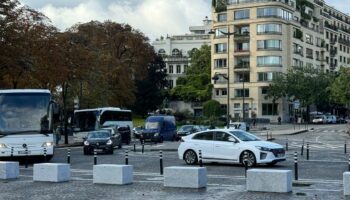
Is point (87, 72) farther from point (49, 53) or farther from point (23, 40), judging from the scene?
point (23, 40)

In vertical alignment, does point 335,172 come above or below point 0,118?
below

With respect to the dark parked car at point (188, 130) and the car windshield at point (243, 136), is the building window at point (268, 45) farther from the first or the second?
the car windshield at point (243, 136)

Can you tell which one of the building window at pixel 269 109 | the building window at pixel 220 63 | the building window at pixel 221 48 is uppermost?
the building window at pixel 221 48

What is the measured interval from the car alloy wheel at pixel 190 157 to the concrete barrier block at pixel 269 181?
34.1 ft

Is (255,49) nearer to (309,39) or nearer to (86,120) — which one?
(309,39)

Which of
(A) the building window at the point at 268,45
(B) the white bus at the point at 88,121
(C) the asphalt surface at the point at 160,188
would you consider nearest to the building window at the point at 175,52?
(A) the building window at the point at 268,45

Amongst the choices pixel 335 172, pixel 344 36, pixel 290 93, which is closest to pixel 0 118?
pixel 335 172

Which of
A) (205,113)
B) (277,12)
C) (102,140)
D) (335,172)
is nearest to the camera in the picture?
(335,172)

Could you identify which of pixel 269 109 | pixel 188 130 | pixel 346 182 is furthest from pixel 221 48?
pixel 346 182

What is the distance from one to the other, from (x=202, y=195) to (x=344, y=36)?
5293 inches

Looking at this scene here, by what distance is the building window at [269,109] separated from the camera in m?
105

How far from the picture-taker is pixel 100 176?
1839 cm

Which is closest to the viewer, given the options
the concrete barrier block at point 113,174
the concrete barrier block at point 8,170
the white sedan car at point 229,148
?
the concrete barrier block at point 113,174

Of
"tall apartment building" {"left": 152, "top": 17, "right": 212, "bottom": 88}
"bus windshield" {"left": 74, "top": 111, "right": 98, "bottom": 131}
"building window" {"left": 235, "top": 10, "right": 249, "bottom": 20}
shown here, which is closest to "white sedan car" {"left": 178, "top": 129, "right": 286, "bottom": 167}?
"bus windshield" {"left": 74, "top": 111, "right": 98, "bottom": 131}
